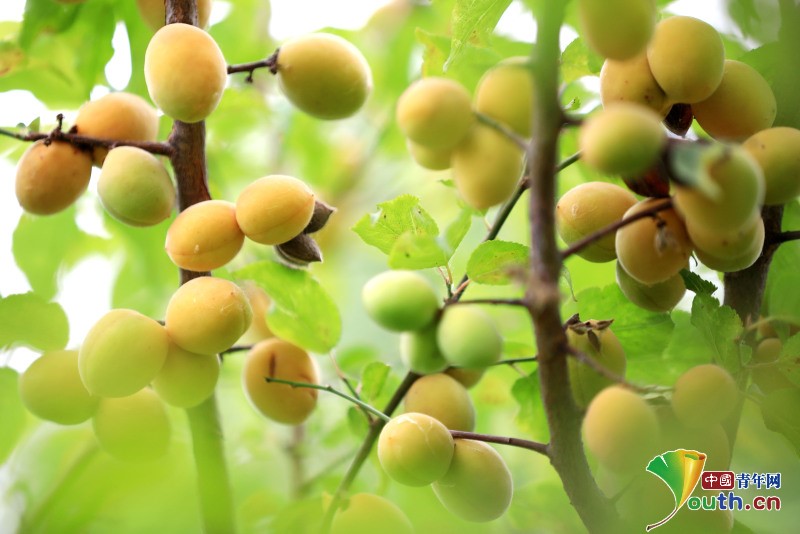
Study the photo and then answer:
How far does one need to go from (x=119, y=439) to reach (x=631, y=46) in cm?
62

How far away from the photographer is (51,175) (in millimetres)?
760

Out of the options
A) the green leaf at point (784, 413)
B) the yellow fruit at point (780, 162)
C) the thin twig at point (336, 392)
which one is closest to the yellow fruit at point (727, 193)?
the yellow fruit at point (780, 162)

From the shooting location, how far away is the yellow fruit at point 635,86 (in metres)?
0.65

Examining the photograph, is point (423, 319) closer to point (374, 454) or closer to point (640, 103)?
point (640, 103)

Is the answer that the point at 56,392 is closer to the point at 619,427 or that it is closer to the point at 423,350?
the point at 423,350

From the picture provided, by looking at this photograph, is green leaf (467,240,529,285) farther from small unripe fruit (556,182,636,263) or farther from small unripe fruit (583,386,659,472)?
small unripe fruit (583,386,659,472)

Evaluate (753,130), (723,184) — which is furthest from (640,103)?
(723,184)

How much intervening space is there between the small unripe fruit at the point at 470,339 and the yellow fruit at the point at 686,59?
28 centimetres

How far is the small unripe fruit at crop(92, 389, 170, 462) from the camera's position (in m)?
0.81

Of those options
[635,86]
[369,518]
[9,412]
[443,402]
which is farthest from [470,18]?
[9,412]

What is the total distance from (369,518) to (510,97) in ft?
1.41

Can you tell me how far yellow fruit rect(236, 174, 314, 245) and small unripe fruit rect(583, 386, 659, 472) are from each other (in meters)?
0.35

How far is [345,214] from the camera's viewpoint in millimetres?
1915

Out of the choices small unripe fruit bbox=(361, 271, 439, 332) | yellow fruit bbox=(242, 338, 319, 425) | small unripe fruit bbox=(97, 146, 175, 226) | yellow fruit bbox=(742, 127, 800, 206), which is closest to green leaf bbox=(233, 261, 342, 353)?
yellow fruit bbox=(242, 338, 319, 425)
